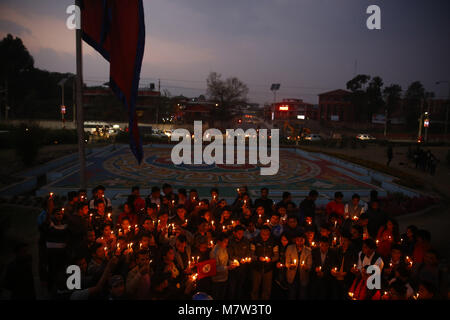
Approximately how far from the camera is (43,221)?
5.75m

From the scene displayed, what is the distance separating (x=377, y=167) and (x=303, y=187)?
681 centimetres

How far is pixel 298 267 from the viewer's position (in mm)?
5219

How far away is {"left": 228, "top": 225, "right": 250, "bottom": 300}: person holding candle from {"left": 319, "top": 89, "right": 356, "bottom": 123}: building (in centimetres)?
7280

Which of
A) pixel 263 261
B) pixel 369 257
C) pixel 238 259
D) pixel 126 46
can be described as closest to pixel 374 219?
pixel 369 257

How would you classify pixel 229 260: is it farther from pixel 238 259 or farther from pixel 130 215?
pixel 130 215

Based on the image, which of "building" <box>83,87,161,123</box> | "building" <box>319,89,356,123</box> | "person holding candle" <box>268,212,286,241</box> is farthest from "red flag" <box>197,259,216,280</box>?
"building" <box>319,89,356,123</box>

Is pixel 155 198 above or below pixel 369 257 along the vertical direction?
above

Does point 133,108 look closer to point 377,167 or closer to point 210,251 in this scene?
point 210,251

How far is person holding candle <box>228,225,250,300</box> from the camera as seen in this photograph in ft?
17.2

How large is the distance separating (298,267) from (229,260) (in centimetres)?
120

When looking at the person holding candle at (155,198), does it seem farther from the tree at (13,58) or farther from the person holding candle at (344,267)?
the tree at (13,58)

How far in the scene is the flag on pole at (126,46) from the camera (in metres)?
6.41

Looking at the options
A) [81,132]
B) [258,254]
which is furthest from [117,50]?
[258,254]

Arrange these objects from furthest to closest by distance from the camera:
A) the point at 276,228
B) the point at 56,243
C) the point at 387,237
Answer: the point at 276,228 → the point at 387,237 → the point at 56,243
